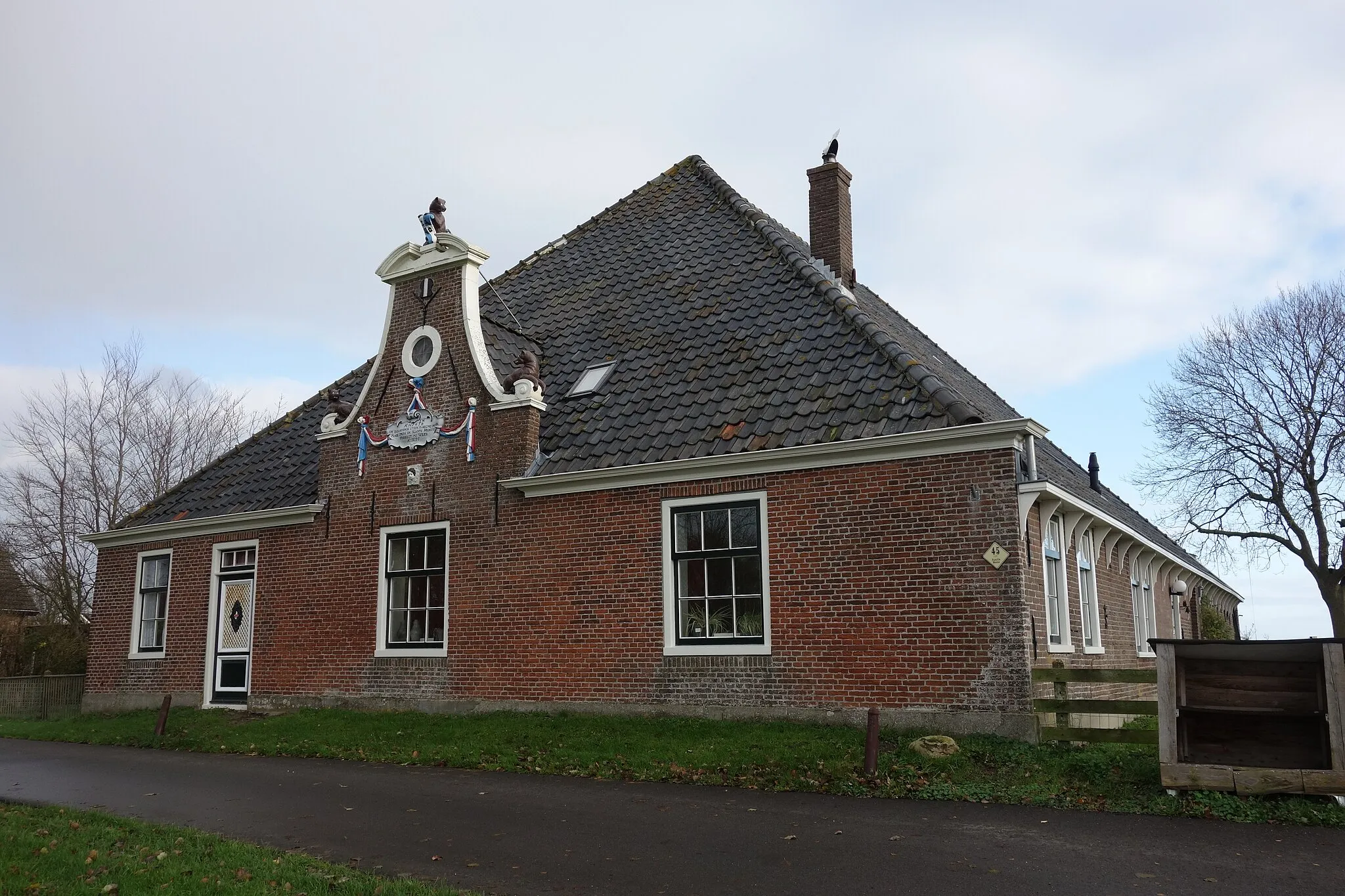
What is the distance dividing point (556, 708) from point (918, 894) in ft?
26.1

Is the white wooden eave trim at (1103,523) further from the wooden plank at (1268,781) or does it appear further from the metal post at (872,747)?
the wooden plank at (1268,781)

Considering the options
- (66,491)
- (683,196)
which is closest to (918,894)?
(683,196)

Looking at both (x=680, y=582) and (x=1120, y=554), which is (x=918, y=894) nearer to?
(x=680, y=582)

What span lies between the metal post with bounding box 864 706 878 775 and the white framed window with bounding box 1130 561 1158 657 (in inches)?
465

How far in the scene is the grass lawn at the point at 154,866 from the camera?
6.48 metres

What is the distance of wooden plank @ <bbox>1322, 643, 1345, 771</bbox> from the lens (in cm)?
817

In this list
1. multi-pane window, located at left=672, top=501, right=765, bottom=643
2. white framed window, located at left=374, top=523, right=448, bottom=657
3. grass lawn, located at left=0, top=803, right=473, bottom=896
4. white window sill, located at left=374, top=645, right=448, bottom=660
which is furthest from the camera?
white framed window, located at left=374, top=523, right=448, bottom=657

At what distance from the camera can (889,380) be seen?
12.4 m

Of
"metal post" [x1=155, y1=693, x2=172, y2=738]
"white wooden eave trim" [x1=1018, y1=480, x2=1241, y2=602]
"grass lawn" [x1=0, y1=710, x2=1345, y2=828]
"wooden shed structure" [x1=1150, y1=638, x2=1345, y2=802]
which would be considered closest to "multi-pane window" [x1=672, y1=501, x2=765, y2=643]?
"grass lawn" [x1=0, y1=710, x2=1345, y2=828]

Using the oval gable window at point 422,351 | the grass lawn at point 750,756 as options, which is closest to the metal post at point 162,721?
the grass lawn at point 750,756

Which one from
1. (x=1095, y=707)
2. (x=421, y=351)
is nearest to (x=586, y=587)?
(x=421, y=351)

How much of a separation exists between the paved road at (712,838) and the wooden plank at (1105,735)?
1643 millimetres

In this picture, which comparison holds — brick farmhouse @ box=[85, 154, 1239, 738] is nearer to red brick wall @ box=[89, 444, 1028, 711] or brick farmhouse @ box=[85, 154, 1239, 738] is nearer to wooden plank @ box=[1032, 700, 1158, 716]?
red brick wall @ box=[89, 444, 1028, 711]

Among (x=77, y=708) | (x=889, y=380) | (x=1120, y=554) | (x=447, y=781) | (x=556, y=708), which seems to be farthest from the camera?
(x=77, y=708)
